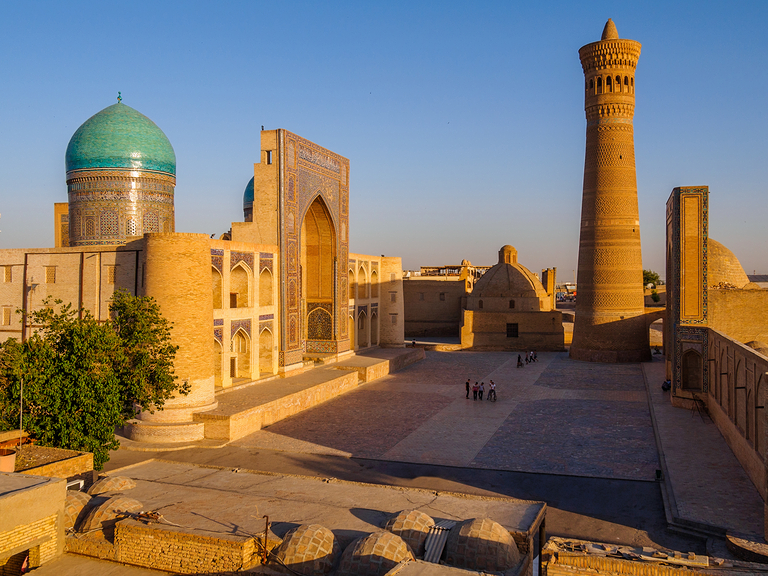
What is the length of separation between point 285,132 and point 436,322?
18.7 meters

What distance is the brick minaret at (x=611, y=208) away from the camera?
82.9 feet

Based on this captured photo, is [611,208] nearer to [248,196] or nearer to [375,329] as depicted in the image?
[375,329]

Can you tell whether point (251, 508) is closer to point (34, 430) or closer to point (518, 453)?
point (34, 430)

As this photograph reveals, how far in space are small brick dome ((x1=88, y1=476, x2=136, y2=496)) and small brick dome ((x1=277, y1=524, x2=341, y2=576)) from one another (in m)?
3.53

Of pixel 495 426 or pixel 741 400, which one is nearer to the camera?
pixel 741 400

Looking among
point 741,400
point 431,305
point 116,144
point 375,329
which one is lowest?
point 741,400

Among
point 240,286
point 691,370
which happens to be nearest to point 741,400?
point 691,370

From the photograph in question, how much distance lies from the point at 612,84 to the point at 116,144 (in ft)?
60.1

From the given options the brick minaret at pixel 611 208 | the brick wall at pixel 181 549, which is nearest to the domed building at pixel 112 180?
the brick wall at pixel 181 549

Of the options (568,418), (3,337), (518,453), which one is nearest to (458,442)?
(518,453)

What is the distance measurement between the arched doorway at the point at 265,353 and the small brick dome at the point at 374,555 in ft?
40.3

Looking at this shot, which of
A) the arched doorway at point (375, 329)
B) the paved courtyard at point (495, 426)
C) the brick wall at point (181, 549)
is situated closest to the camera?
the brick wall at point (181, 549)

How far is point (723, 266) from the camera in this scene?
925 inches

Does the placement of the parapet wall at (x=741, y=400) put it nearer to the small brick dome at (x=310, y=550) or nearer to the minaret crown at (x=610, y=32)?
the small brick dome at (x=310, y=550)
